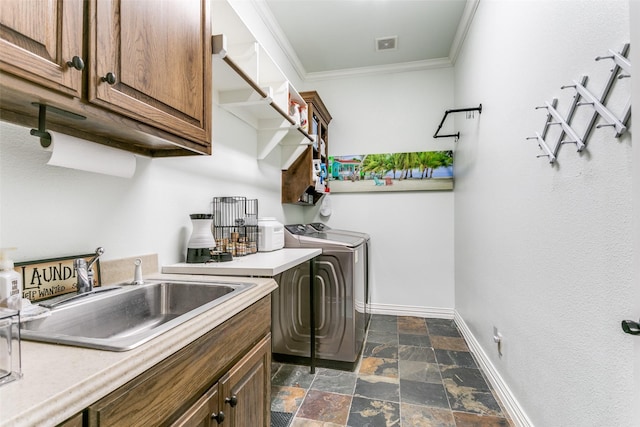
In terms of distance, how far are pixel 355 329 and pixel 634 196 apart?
1846 millimetres

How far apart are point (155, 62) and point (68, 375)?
3.03ft

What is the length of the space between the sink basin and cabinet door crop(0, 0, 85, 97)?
0.57 metres

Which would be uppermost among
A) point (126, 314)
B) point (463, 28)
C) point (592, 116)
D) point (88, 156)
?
point (463, 28)

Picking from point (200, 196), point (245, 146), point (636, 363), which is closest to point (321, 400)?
point (200, 196)

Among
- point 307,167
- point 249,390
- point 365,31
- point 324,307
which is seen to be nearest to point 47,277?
point 249,390

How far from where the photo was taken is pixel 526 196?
1524 mm

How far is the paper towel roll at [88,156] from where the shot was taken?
910mm

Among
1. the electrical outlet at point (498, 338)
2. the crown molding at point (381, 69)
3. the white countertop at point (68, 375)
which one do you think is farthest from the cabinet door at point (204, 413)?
the crown molding at point (381, 69)

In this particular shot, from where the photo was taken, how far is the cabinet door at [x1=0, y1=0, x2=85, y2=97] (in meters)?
0.62

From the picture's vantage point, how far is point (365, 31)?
2898 millimetres

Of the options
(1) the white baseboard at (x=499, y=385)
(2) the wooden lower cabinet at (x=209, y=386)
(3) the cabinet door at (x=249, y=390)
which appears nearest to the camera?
(2) the wooden lower cabinet at (x=209, y=386)

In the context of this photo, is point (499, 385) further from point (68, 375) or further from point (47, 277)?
point (47, 277)

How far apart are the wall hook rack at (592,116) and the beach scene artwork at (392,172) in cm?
202

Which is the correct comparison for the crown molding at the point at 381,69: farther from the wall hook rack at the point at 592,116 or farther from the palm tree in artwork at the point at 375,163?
the wall hook rack at the point at 592,116
